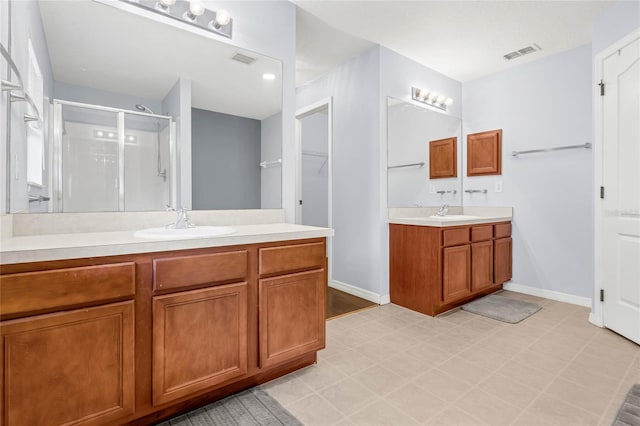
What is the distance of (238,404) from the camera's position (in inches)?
61.4

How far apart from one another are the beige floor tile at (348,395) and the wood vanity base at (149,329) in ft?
0.79

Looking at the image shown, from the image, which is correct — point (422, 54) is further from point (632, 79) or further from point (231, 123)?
point (231, 123)

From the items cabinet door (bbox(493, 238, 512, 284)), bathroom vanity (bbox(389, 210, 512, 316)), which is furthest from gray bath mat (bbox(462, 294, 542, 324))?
cabinet door (bbox(493, 238, 512, 284))

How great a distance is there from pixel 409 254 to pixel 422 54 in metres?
2.03

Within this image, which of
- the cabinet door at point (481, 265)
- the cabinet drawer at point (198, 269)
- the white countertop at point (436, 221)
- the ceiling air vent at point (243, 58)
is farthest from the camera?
the cabinet door at point (481, 265)

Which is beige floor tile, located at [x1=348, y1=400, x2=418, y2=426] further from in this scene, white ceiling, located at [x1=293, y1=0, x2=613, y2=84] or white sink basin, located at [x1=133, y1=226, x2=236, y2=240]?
white ceiling, located at [x1=293, y1=0, x2=613, y2=84]

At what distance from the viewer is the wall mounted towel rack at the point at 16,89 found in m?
1.14

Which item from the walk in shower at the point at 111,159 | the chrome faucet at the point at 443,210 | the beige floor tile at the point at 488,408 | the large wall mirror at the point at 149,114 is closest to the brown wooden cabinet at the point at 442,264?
the chrome faucet at the point at 443,210

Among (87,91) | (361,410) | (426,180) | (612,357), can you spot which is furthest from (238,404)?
(426,180)

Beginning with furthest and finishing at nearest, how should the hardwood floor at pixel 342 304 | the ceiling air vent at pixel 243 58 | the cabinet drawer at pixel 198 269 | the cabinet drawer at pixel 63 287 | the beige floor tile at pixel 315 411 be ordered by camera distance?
the hardwood floor at pixel 342 304 → the ceiling air vent at pixel 243 58 → the beige floor tile at pixel 315 411 → the cabinet drawer at pixel 198 269 → the cabinet drawer at pixel 63 287

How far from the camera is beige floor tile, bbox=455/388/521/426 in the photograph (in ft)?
4.73

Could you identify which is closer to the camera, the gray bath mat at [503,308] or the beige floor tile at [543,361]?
the beige floor tile at [543,361]

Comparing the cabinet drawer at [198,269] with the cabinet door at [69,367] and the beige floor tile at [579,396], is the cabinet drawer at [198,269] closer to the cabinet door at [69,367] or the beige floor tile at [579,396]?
the cabinet door at [69,367]

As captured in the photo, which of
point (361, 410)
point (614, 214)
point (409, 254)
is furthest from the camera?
point (409, 254)
